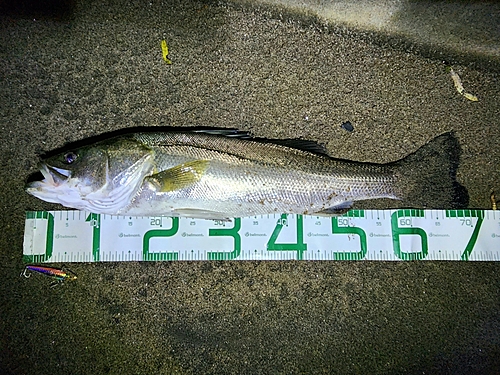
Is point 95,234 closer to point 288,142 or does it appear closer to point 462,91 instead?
point 288,142

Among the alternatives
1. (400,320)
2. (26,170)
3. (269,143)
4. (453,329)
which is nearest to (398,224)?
(400,320)

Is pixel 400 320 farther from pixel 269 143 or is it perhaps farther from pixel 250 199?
pixel 269 143

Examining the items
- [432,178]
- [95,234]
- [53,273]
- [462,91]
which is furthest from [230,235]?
[462,91]

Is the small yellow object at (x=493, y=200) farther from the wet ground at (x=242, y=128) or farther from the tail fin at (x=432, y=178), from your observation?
the tail fin at (x=432, y=178)

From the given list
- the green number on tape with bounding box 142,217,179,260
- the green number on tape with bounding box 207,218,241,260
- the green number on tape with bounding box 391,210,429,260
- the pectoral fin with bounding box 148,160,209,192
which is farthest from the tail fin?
the green number on tape with bounding box 142,217,179,260

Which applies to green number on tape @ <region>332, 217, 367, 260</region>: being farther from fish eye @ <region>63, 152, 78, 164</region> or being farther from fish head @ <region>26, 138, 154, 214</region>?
fish eye @ <region>63, 152, 78, 164</region>

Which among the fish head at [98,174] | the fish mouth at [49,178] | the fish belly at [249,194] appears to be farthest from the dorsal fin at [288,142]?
the fish mouth at [49,178]
